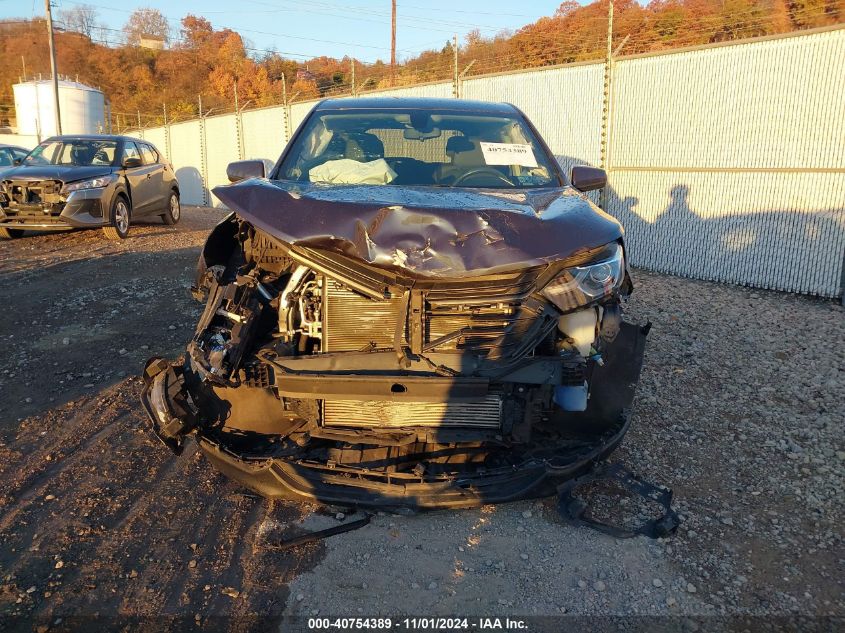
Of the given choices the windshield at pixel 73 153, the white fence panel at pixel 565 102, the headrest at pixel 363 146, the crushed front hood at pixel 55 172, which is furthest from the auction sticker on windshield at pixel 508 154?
the windshield at pixel 73 153

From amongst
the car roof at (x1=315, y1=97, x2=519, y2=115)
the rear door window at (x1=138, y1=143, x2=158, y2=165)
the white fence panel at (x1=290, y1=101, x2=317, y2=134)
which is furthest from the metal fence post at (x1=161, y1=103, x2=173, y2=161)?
the car roof at (x1=315, y1=97, x2=519, y2=115)

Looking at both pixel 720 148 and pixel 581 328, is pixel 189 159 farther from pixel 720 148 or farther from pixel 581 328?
pixel 581 328

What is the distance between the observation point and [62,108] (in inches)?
1345

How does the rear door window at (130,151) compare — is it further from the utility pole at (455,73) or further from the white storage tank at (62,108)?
the white storage tank at (62,108)

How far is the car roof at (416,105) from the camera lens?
469 centimetres

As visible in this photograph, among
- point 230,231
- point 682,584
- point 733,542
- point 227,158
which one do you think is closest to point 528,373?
point 682,584

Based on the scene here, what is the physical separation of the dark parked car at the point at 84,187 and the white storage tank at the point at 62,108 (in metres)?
27.0

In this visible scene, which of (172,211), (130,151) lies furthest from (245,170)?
(172,211)

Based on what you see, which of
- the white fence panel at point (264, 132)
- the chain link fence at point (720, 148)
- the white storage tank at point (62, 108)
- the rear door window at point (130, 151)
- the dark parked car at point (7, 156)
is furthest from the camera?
the white storage tank at point (62, 108)

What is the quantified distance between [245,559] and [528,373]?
1448mm

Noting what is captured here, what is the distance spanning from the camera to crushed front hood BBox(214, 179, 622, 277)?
2715 mm

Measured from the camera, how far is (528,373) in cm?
282

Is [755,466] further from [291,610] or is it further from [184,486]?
[184,486]

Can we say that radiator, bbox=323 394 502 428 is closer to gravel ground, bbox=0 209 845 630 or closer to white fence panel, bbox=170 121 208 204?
gravel ground, bbox=0 209 845 630
